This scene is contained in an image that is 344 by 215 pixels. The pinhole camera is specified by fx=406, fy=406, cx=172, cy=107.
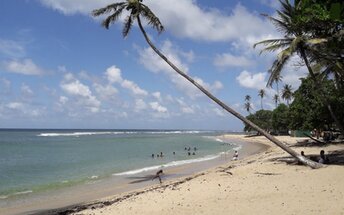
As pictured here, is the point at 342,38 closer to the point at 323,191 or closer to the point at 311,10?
the point at 311,10

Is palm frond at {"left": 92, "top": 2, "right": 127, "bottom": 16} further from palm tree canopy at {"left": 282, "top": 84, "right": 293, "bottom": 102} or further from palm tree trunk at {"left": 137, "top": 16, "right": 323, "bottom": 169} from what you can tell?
palm tree canopy at {"left": 282, "top": 84, "right": 293, "bottom": 102}

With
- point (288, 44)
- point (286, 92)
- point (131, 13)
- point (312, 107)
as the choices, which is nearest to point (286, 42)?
point (288, 44)

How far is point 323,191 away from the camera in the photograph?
11961mm

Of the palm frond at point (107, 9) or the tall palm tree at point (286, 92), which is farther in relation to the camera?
the tall palm tree at point (286, 92)

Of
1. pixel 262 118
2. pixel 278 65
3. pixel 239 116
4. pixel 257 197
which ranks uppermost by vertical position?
pixel 262 118

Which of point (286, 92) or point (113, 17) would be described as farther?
point (286, 92)

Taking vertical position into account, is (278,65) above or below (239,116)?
above

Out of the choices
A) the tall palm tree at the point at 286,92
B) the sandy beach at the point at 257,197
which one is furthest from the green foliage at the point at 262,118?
the sandy beach at the point at 257,197

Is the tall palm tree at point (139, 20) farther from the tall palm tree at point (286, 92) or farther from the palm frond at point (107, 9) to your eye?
the tall palm tree at point (286, 92)

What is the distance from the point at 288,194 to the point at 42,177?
66.0ft

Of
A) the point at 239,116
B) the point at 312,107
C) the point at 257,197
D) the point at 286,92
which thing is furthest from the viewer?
the point at 286,92

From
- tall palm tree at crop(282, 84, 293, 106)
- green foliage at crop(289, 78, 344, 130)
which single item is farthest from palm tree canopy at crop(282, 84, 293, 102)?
green foliage at crop(289, 78, 344, 130)

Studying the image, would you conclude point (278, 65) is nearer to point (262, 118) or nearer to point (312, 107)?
point (312, 107)

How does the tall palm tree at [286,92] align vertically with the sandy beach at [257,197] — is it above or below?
above
